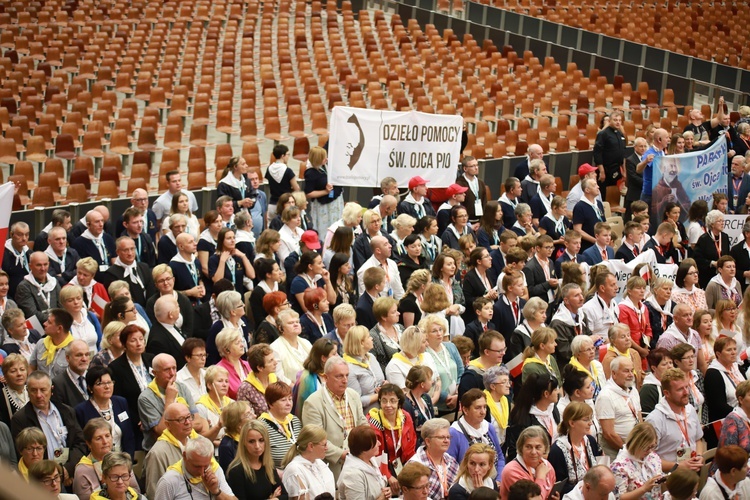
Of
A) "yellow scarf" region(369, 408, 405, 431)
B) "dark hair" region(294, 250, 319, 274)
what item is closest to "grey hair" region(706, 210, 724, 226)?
"dark hair" region(294, 250, 319, 274)

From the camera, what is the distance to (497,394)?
17.5 feet

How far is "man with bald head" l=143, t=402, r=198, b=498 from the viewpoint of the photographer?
453 cm

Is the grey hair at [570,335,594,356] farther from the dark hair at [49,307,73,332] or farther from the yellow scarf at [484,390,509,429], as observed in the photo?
the dark hair at [49,307,73,332]

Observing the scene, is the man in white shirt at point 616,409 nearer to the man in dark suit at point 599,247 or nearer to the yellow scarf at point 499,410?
the yellow scarf at point 499,410

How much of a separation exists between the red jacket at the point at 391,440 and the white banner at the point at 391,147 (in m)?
4.22

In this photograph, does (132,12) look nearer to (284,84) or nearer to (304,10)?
(304,10)

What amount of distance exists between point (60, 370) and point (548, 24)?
15168 millimetres

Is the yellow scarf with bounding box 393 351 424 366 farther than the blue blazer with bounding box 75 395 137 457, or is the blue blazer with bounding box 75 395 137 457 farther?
the yellow scarf with bounding box 393 351 424 366

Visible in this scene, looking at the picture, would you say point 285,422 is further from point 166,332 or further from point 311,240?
point 311,240

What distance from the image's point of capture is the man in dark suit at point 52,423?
4680 millimetres

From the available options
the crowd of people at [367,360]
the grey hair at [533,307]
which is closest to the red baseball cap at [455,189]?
the crowd of people at [367,360]

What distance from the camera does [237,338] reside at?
536 centimetres

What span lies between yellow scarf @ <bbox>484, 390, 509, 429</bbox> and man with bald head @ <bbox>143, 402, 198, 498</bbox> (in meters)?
1.66

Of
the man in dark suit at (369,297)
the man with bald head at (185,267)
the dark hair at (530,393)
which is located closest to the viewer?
the dark hair at (530,393)
